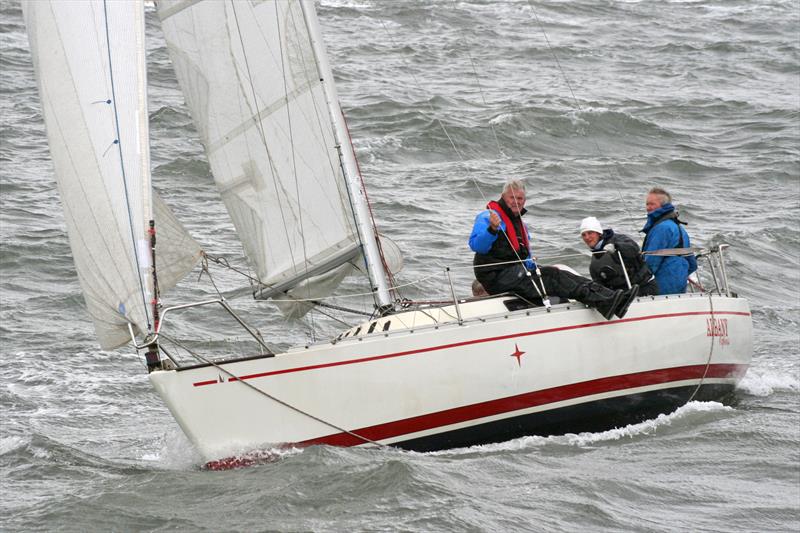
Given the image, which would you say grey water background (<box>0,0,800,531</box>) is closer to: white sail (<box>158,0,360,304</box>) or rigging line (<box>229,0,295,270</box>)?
white sail (<box>158,0,360,304</box>)

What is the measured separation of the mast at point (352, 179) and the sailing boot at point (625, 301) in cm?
181

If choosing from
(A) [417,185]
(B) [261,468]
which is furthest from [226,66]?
(A) [417,185]

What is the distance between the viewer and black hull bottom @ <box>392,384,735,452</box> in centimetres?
903

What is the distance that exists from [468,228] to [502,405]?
7.87 metres

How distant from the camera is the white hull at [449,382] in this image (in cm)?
859

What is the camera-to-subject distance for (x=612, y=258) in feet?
32.3

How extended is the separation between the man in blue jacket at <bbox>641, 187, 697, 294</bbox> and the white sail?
2.71 metres

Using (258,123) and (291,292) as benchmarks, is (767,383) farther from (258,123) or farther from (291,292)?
(258,123)

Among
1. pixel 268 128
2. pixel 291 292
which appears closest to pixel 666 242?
pixel 291 292

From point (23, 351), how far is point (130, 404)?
1779 millimetres

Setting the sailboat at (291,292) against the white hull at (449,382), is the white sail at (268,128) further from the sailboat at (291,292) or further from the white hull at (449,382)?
the white hull at (449,382)

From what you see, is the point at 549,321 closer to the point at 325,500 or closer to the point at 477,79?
the point at 325,500

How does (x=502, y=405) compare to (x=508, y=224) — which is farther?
(x=508, y=224)

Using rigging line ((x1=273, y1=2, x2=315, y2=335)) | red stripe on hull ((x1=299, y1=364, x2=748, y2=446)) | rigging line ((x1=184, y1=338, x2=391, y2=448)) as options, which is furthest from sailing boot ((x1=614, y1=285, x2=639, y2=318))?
rigging line ((x1=273, y1=2, x2=315, y2=335))
